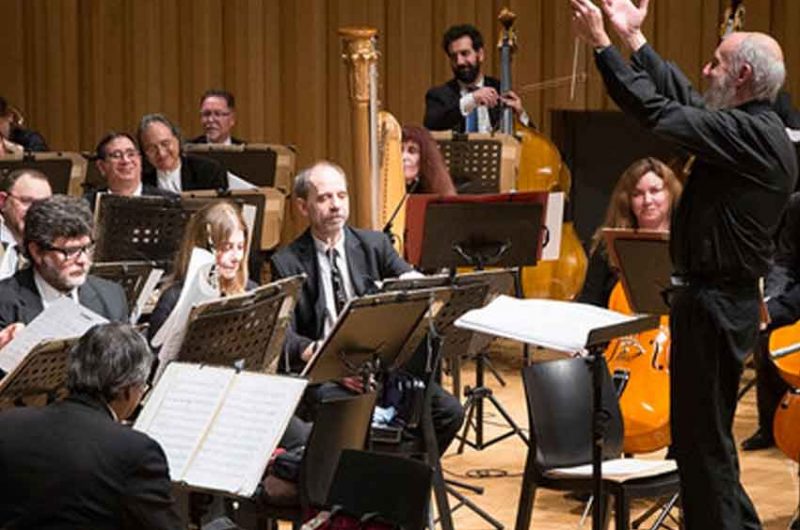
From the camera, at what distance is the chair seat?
4.91 m

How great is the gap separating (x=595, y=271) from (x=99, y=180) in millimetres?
3205

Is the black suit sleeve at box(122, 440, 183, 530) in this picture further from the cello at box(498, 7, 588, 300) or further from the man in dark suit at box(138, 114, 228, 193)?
the cello at box(498, 7, 588, 300)

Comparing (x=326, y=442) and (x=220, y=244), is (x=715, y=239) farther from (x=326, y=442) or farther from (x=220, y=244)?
(x=220, y=244)

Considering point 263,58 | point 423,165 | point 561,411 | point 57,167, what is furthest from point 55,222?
point 263,58

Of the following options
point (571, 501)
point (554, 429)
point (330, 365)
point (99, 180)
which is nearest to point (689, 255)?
point (554, 429)

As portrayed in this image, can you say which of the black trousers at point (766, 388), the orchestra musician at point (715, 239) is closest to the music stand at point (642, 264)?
the orchestra musician at point (715, 239)

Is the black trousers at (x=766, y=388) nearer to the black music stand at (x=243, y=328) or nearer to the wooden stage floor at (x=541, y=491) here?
the wooden stage floor at (x=541, y=491)

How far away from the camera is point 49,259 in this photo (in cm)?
483

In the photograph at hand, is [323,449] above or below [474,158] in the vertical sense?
below

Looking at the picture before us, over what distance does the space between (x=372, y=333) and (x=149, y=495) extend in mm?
1457

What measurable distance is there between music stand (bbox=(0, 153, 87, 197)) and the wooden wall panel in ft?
10.8

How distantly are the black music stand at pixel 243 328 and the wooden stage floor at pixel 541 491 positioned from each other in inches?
48.4

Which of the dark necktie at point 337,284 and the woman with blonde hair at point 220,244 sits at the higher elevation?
the woman with blonde hair at point 220,244

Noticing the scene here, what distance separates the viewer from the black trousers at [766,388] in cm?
620
